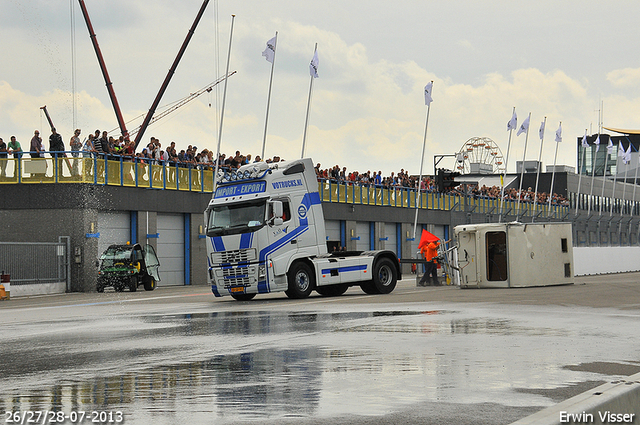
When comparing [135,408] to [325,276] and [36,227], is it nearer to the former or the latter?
[325,276]

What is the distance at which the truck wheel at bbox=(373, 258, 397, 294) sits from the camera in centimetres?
2828

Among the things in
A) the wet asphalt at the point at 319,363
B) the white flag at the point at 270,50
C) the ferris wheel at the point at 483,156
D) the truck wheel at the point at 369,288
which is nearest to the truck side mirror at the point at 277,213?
the truck wheel at the point at 369,288

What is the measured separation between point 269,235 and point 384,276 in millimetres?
5069

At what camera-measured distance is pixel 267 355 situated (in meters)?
12.0

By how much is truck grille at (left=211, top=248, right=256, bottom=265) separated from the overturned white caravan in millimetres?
10356

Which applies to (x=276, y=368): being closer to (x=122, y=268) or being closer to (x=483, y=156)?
(x=122, y=268)

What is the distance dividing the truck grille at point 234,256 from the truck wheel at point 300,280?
1.31 metres

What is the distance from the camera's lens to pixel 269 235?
2534 cm

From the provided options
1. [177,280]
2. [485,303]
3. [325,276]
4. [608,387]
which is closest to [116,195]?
[177,280]

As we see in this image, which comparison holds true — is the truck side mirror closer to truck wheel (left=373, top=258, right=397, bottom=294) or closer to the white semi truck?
the white semi truck

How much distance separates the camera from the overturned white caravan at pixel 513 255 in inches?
1270

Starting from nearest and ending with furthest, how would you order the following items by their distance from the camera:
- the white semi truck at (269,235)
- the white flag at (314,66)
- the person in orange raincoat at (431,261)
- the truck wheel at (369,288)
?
the white semi truck at (269,235) → the truck wheel at (369,288) → the person in orange raincoat at (431,261) → the white flag at (314,66)

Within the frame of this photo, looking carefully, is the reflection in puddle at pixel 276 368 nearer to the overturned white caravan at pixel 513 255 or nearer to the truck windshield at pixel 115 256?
the overturned white caravan at pixel 513 255

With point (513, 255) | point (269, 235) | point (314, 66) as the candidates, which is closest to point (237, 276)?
point (269, 235)
